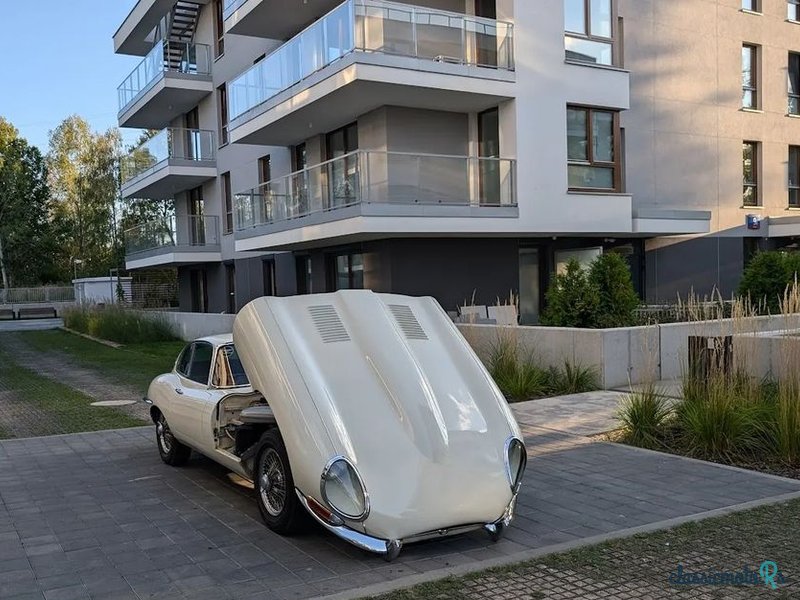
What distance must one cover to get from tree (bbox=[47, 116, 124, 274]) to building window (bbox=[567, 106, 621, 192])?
52337 mm

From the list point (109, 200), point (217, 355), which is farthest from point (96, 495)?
point (109, 200)

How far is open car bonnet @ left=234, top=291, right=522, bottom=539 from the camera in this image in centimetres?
497

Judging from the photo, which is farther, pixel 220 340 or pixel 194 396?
pixel 220 340

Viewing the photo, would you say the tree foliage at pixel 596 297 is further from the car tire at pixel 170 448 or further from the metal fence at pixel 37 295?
the metal fence at pixel 37 295

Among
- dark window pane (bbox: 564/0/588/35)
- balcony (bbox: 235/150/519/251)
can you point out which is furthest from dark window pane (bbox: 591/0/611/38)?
balcony (bbox: 235/150/519/251)

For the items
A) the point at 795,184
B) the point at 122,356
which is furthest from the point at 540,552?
the point at 795,184

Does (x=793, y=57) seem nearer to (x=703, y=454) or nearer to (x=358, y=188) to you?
(x=358, y=188)

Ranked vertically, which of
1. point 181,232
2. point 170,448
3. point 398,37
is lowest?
point 170,448

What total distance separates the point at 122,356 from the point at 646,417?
15.7 m

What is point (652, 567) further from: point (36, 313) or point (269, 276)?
point (36, 313)

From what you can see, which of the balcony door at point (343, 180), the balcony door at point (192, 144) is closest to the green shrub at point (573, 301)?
the balcony door at point (343, 180)

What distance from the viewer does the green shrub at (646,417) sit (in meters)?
8.10

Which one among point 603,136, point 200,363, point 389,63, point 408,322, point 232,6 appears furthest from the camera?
point 232,6

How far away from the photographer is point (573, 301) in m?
12.6
